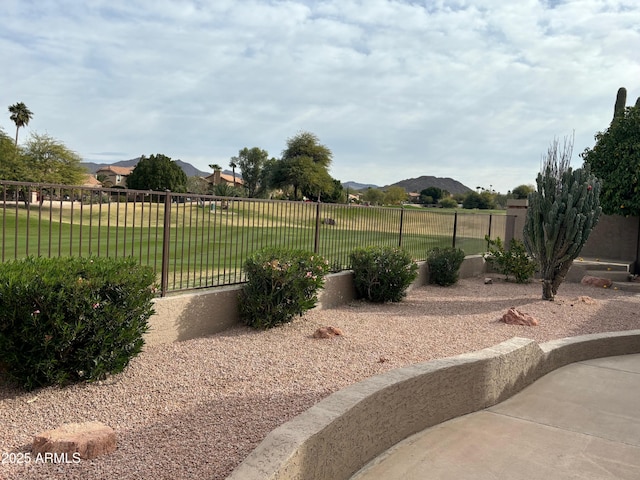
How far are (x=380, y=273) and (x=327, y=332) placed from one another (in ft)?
9.35

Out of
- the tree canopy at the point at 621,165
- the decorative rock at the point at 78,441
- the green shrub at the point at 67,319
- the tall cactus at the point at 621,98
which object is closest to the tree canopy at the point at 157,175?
the tall cactus at the point at 621,98

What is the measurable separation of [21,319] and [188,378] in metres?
1.52

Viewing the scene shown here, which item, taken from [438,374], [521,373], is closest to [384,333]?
[521,373]

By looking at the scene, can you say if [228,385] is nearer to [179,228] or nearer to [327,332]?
[327,332]

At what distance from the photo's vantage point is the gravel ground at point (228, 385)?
3.38 meters

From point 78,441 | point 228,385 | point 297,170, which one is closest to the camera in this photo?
point 78,441

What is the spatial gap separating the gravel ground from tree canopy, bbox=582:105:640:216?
731cm

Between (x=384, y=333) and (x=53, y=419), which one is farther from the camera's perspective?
(x=384, y=333)

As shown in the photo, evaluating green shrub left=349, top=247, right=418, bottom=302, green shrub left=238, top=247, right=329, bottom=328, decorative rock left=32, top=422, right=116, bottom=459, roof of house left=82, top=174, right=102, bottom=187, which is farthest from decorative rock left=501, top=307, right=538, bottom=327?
roof of house left=82, top=174, right=102, bottom=187

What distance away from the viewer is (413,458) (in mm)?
3908

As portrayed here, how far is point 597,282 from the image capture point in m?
13.4

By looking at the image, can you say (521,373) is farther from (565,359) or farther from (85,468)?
(85,468)

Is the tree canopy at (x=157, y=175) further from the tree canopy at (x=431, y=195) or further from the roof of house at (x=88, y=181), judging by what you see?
the tree canopy at (x=431, y=195)

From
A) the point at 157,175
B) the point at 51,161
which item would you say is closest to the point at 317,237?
the point at 51,161
